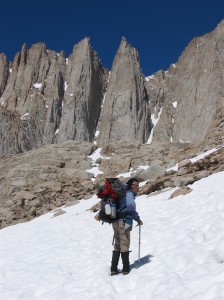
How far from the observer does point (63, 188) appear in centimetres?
3347

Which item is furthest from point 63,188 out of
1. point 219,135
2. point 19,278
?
point 19,278

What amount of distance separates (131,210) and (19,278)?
3070 millimetres

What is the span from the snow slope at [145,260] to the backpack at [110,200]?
1.17 metres

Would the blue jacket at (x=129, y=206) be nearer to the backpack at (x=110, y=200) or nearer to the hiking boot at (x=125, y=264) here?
the backpack at (x=110, y=200)

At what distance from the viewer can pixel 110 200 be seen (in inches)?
356

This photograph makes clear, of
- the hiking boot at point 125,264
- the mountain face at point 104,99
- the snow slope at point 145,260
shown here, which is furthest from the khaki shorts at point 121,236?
the mountain face at point 104,99

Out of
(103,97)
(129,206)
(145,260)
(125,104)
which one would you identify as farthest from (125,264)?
(103,97)

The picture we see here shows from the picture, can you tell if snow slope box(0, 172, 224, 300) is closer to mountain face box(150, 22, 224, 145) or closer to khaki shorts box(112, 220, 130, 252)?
khaki shorts box(112, 220, 130, 252)

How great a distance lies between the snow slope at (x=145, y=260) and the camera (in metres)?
7.48

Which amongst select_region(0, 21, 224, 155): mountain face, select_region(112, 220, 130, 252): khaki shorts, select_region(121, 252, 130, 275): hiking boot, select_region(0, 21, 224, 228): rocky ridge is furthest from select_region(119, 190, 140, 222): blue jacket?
A: select_region(0, 21, 224, 155): mountain face

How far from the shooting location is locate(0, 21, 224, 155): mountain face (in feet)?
347

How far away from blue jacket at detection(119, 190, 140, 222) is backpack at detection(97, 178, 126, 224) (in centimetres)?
8

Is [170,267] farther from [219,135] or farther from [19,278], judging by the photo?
[219,135]

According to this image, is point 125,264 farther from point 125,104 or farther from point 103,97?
point 103,97
